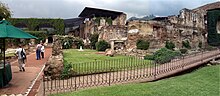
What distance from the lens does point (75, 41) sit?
1453 inches

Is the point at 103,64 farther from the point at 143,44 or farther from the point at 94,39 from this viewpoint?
the point at 94,39

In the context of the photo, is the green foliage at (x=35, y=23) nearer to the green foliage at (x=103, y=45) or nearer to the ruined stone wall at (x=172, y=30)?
the green foliage at (x=103, y=45)

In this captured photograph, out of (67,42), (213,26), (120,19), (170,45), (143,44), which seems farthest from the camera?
(120,19)

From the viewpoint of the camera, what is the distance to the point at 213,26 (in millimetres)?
36156

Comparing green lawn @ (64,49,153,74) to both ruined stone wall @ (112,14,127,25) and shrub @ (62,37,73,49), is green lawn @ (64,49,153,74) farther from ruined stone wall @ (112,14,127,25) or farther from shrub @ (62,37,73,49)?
ruined stone wall @ (112,14,127,25)

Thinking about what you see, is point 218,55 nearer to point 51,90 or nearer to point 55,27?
point 51,90

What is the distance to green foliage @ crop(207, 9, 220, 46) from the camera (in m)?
35.8

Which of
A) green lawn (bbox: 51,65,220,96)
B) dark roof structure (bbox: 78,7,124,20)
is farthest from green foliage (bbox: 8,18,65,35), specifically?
green lawn (bbox: 51,65,220,96)

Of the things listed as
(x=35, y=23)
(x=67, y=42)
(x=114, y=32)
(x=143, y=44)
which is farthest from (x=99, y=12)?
(x=143, y=44)

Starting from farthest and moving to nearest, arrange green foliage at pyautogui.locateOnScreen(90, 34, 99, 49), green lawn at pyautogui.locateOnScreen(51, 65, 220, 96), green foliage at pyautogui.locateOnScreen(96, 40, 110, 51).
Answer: green foliage at pyautogui.locateOnScreen(90, 34, 99, 49) < green foliage at pyautogui.locateOnScreen(96, 40, 110, 51) < green lawn at pyautogui.locateOnScreen(51, 65, 220, 96)

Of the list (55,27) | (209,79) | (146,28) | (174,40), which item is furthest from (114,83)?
(55,27)

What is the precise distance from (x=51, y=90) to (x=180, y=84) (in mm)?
4706

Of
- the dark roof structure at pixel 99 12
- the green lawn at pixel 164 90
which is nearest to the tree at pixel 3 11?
the green lawn at pixel 164 90

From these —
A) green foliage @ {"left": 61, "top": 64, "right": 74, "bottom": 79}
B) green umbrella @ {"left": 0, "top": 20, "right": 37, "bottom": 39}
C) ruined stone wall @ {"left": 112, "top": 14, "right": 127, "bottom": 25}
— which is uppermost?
ruined stone wall @ {"left": 112, "top": 14, "right": 127, "bottom": 25}
